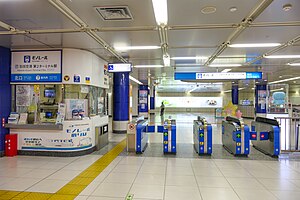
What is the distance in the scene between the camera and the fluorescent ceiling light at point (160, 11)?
291 centimetres

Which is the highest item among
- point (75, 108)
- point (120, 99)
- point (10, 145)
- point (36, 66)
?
point (36, 66)

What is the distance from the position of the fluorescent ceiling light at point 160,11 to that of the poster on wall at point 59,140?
3.57 m

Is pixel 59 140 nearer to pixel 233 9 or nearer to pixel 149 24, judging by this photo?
pixel 149 24

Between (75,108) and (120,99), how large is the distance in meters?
3.30

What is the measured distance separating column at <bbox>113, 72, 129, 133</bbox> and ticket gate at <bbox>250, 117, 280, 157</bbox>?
5168 millimetres

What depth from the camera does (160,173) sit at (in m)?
4.20

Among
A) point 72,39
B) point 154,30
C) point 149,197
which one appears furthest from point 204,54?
point 149,197

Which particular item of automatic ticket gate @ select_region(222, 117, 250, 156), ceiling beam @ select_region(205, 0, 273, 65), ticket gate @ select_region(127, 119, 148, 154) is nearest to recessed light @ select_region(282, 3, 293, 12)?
ceiling beam @ select_region(205, 0, 273, 65)

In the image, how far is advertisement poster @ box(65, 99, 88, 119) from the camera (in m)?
5.68

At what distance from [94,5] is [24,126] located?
160 inches

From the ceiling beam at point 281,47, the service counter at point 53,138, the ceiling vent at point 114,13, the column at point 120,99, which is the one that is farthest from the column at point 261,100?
the ceiling vent at point 114,13

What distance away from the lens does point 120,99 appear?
899cm

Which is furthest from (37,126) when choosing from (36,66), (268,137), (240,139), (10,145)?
(268,137)

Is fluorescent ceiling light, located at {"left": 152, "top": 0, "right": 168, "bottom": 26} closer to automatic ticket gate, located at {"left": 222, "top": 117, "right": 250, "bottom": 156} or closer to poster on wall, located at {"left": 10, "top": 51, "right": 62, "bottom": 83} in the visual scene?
poster on wall, located at {"left": 10, "top": 51, "right": 62, "bottom": 83}
